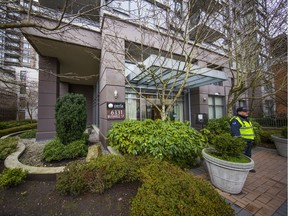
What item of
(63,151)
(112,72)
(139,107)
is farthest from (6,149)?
(139,107)

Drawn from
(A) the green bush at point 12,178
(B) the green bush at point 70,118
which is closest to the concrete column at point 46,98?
(B) the green bush at point 70,118

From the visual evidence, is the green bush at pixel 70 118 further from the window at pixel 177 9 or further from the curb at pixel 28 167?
the window at pixel 177 9

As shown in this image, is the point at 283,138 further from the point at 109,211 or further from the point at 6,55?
the point at 6,55

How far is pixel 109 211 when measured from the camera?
7.59 ft

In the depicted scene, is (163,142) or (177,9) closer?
(163,142)

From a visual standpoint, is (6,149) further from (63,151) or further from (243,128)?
(243,128)

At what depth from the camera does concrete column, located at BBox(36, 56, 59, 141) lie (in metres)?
7.83

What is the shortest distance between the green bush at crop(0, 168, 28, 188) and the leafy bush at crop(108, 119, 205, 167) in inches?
97.5

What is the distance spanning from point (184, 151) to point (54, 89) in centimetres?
840

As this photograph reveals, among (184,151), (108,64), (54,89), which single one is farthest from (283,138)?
(54,89)

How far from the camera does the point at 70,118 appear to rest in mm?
4816

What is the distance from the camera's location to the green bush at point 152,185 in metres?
1.71

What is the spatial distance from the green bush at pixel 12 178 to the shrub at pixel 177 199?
2993mm

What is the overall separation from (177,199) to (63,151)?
4158 mm
